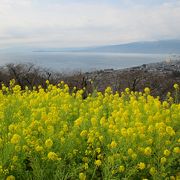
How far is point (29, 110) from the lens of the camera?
21.2ft

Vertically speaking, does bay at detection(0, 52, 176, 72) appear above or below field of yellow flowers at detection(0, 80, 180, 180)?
below

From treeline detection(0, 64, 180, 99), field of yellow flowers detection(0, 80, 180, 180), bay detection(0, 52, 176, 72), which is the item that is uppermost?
field of yellow flowers detection(0, 80, 180, 180)

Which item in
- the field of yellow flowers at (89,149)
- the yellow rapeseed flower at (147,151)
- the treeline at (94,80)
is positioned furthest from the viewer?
the treeline at (94,80)

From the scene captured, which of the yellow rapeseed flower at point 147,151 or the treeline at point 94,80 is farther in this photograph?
the treeline at point 94,80

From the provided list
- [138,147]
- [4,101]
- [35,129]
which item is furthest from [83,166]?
[4,101]

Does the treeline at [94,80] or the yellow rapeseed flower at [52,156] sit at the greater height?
the yellow rapeseed flower at [52,156]

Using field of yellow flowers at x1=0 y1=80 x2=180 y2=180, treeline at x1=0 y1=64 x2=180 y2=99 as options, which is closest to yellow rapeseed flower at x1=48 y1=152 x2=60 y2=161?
field of yellow flowers at x1=0 y1=80 x2=180 y2=180

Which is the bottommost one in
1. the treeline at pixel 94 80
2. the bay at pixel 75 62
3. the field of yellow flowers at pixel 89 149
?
the bay at pixel 75 62

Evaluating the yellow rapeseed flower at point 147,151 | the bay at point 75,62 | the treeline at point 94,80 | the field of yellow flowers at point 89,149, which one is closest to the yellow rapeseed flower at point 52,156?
the field of yellow flowers at point 89,149

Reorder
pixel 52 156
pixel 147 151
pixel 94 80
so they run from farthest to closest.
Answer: pixel 94 80
pixel 147 151
pixel 52 156

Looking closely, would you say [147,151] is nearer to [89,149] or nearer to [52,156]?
[89,149]

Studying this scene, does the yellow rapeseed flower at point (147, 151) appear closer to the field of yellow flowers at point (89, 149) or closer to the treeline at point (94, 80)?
the field of yellow flowers at point (89, 149)

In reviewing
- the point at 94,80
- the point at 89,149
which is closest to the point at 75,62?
the point at 94,80

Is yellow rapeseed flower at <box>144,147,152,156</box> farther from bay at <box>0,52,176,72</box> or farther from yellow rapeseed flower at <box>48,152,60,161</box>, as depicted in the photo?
bay at <box>0,52,176,72</box>
